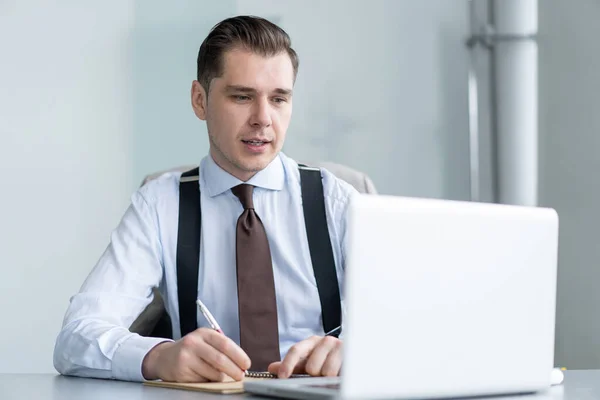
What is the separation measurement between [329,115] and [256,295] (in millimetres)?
1673

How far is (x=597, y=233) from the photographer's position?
288 cm

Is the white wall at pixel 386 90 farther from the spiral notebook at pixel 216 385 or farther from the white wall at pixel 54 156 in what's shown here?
the spiral notebook at pixel 216 385

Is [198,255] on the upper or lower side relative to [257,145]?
lower

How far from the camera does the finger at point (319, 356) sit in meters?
1.20

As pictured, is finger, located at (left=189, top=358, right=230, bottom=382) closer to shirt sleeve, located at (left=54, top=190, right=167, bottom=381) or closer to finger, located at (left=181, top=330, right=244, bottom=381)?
finger, located at (left=181, top=330, right=244, bottom=381)

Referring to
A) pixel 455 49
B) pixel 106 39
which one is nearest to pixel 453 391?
pixel 106 39

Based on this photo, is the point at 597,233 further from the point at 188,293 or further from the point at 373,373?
the point at 373,373

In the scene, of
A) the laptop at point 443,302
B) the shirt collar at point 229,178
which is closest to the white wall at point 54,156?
the shirt collar at point 229,178

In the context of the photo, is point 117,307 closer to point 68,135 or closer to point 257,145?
point 257,145

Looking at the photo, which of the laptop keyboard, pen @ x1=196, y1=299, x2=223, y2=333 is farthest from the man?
the laptop keyboard

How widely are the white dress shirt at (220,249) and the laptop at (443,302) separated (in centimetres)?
74

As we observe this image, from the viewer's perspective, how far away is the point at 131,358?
1.31 meters

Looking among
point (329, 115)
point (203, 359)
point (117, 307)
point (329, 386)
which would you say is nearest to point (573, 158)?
point (329, 115)

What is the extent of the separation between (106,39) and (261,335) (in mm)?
1722
